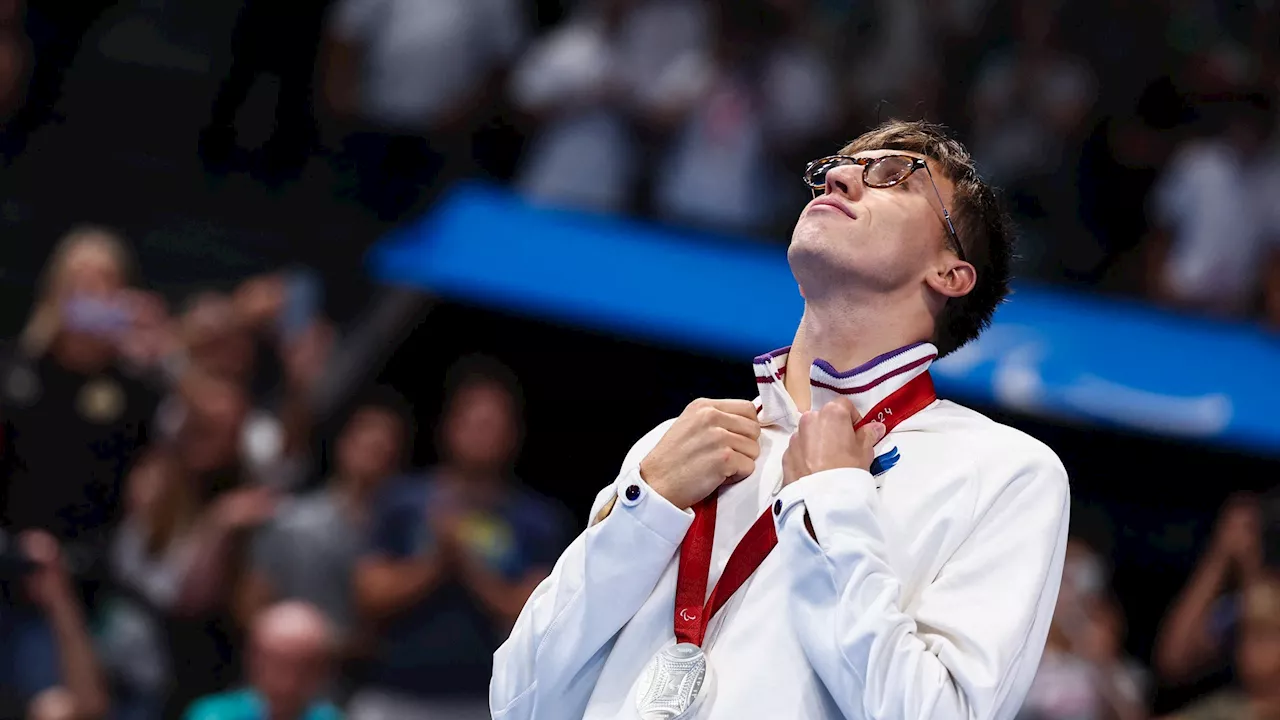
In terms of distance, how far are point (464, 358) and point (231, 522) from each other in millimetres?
1235

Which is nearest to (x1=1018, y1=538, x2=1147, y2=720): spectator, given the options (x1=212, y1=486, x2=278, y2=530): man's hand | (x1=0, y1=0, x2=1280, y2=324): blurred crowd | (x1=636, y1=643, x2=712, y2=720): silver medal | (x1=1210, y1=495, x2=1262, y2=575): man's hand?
(x1=1210, y1=495, x2=1262, y2=575): man's hand

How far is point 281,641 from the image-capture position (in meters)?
5.95

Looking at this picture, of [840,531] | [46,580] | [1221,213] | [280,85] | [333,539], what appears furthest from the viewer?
[280,85]

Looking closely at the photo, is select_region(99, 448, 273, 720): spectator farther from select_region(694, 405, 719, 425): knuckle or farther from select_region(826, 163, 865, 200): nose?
select_region(826, 163, 865, 200): nose

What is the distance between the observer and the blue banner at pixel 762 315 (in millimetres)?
6797

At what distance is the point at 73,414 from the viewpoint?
6770 mm

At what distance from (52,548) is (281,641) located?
42.8 inches

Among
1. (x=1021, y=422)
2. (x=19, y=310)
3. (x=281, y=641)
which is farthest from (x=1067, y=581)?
(x=19, y=310)

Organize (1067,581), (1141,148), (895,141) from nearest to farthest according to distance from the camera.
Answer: (895,141), (1067,581), (1141,148)

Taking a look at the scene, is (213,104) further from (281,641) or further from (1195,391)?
(1195,391)

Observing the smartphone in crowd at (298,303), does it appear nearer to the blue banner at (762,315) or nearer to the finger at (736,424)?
the blue banner at (762,315)

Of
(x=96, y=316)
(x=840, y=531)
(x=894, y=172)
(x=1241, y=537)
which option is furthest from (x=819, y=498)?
(x=96, y=316)

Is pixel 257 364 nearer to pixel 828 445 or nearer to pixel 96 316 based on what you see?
pixel 96 316

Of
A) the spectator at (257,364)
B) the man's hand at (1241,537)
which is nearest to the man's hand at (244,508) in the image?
the spectator at (257,364)
